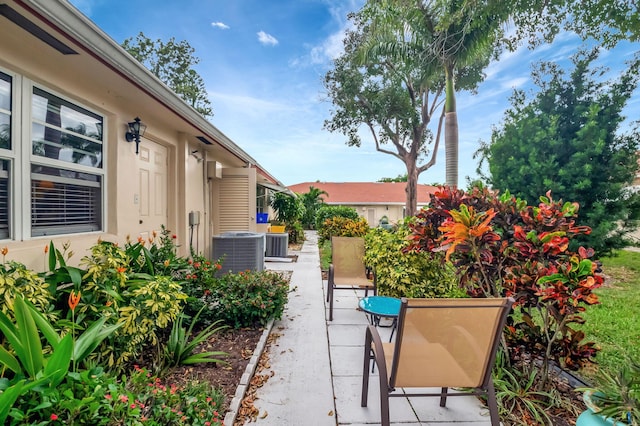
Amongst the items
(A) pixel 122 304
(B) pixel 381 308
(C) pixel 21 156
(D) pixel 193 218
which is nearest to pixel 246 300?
(A) pixel 122 304

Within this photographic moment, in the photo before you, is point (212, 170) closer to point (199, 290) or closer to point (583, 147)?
point (199, 290)

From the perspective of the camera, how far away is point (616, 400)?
1.85 m

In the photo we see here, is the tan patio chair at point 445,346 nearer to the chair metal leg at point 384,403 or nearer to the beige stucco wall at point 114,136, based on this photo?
the chair metal leg at point 384,403

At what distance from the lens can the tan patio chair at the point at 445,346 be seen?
200 cm

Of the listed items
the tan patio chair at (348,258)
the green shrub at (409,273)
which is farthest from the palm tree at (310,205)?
the green shrub at (409,273)

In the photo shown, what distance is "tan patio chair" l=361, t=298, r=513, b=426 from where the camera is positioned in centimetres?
200

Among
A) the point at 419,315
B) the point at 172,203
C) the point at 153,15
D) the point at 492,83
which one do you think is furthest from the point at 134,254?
the point at 492,83

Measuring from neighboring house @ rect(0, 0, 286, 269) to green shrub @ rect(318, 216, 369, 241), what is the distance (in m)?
5.50

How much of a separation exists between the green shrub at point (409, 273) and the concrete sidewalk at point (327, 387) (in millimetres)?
652

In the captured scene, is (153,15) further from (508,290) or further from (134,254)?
(508,290)

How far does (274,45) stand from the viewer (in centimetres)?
1179

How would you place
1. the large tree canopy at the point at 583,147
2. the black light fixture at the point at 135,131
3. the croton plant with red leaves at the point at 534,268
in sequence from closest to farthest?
the croton plant with red leaves at the point at 534,268 < the black light fixture at the point at 135,131 < the large tree canopy at the point at 583,147

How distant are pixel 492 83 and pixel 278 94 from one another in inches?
478

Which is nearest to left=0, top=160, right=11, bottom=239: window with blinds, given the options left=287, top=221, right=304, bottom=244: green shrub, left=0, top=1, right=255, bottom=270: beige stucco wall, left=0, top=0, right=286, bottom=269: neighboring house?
left=0, top=0, right=286, bottom=269: neighboring house
